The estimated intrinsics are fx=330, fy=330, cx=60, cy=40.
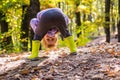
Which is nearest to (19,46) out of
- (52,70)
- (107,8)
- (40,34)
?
(107,8)

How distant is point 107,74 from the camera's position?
5352 millimetres

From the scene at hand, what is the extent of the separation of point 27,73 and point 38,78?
439 mm

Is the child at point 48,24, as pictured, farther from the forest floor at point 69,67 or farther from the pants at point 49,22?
the forest floor at point 69,67

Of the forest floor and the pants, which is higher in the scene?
the pants

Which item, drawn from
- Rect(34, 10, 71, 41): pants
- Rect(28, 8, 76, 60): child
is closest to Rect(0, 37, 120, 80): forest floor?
Rect(28, 8, 76, 60): child

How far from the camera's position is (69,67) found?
6.21 meters

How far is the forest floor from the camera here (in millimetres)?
5536

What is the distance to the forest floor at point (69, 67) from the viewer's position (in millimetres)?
5536

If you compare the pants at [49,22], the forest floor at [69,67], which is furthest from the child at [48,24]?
the forest floor at [69,67]

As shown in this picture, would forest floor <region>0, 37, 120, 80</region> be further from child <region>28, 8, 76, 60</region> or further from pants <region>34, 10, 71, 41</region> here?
pants <region>34, 10, 71, 41</region>

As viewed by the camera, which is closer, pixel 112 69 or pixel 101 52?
pixel 112 69

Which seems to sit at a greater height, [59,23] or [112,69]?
[59,23]

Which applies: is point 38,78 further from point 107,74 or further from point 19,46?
point 19,46

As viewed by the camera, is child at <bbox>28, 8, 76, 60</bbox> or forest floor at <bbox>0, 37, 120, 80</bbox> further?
child at <bbox>28, 8, 76, 60</bbox>
